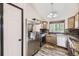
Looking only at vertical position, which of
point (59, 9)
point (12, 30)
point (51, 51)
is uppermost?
point (59, 9)

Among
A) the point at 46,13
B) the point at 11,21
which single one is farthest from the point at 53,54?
the point at 11,21

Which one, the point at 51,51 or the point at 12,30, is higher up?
the point at 12,30

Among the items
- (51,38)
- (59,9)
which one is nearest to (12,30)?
(51,38)

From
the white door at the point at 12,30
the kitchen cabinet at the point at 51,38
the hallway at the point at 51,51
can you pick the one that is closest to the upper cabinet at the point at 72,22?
the kitchen cabinet at the point at 51,38

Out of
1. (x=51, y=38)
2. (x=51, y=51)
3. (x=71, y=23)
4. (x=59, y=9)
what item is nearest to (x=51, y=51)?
(x=51, y=51)

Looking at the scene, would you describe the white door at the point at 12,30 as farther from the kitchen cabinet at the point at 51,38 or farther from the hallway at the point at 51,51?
the kitchen cabinet at the point at 51,38

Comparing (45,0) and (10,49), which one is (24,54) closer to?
(10,49)

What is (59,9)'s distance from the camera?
1796 mm

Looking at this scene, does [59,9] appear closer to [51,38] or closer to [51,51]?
[51,38]

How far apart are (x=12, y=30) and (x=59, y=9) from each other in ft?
2.86

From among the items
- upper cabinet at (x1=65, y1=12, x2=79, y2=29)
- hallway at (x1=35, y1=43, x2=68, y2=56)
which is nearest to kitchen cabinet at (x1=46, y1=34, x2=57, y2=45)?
hallway at (x1=35, y1=43, x2=68, y2=56)

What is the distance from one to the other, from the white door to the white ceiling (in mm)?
349

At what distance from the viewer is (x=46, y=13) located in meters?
1.82

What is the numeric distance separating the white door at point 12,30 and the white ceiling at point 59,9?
35 cm
